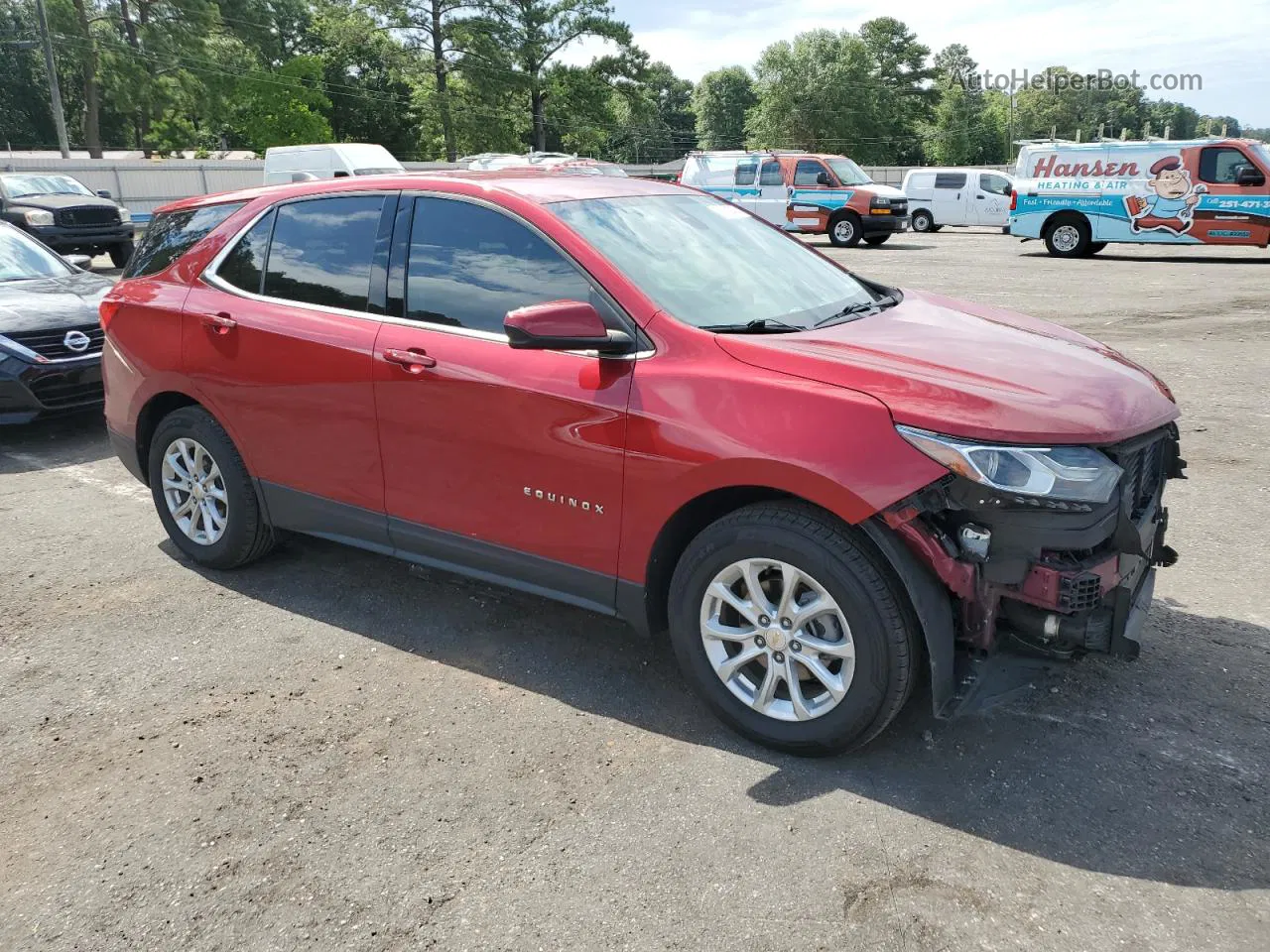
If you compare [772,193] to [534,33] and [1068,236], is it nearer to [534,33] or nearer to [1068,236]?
[1068,236]

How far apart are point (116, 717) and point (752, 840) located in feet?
7.38

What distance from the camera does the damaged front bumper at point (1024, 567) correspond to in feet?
9.03

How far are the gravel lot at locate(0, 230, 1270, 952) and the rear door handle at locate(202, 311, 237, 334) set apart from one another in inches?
45.8

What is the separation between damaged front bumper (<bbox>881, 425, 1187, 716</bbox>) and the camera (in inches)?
108

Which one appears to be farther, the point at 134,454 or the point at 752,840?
the point at 134,454

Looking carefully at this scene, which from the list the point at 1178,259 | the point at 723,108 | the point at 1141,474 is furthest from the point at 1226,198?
the point at 723,108

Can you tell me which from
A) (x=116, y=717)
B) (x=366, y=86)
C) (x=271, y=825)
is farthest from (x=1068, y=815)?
(x=366, y=86)

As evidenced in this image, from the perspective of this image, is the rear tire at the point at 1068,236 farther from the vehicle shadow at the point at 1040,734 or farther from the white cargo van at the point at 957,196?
the vehicle shadow at the point at 1040,734

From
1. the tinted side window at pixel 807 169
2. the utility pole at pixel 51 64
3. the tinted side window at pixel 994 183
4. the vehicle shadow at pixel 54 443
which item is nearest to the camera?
the vehicle shadow at pixel 54 443

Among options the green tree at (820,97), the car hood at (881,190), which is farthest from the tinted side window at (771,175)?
the green tree at (820,97)

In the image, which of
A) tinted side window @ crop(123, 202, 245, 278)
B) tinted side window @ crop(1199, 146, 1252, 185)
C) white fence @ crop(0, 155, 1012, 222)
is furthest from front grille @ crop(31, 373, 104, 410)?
white fence @ crop(0, 155, 1012, 222)

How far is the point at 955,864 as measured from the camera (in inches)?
104

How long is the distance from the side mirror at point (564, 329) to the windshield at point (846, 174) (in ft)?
70.3

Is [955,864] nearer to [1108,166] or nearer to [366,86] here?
[1108,166]
